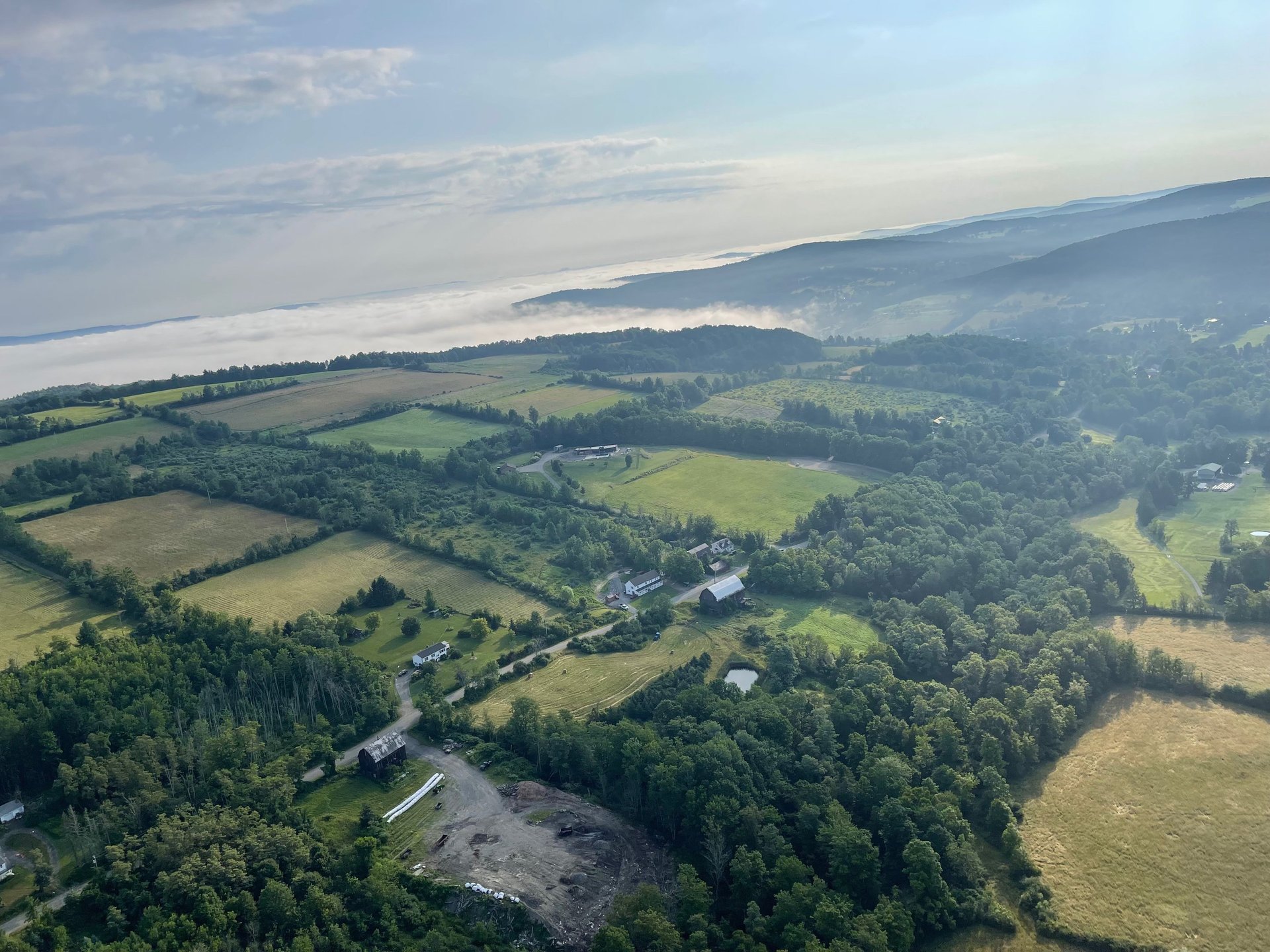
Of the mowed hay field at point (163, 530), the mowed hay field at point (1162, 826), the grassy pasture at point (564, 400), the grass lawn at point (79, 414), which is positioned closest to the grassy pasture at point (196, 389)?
the grass lawn at point (79, 414)

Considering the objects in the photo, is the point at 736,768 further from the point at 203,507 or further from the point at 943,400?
the point at 943,400

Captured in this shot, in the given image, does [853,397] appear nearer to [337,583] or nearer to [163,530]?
[337,583]

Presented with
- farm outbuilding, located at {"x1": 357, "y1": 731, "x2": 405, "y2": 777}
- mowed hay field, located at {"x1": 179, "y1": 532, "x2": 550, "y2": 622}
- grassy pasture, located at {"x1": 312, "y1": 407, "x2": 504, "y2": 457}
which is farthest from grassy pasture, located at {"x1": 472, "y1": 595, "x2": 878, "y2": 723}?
grassy pasture, located at {"x1": 312, "y1": 407, "x2": 504, "y2": 457}

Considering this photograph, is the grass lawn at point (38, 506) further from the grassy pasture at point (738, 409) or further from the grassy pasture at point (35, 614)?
the grassy pasture at point (738, 409)

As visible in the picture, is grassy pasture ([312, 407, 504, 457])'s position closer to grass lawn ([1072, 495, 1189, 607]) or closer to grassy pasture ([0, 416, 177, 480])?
grassy pasture ([0, 416, 177, 480])

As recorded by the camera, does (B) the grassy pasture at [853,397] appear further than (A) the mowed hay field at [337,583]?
Yes

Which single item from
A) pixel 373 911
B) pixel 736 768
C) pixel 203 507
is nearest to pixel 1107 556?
pixel 736 768
